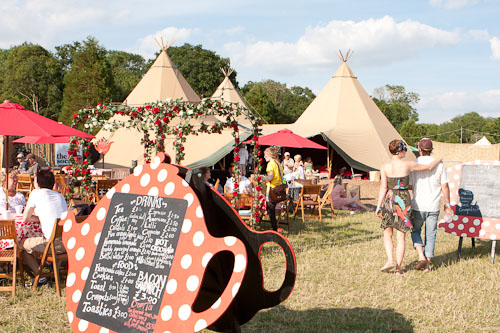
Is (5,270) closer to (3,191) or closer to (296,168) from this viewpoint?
(3,191)

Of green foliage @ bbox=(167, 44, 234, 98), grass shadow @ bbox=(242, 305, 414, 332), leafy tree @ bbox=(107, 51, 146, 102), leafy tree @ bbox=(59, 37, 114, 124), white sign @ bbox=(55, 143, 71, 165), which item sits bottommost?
grass shadow @ bbox=(242, 305, 414, 332)

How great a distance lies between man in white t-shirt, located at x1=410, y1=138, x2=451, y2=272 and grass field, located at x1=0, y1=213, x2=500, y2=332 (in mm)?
420

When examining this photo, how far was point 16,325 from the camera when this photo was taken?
4055mm

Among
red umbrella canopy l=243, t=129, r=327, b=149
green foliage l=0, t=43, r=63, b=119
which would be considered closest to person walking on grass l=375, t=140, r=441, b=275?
red umbrella canopy l=243, t=129, r=327, b=149

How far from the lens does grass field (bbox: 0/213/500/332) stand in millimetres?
4148

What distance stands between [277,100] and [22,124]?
5452cm

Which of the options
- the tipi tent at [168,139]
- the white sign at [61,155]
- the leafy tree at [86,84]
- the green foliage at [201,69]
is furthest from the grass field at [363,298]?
the green foliage at [201,69]

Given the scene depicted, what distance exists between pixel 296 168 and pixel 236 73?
1392 inches

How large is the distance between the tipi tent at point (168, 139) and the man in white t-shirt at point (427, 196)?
35.4 ft

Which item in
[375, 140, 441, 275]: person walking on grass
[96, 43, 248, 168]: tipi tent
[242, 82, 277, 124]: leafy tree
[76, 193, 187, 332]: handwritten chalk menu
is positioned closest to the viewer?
[76, 193, 187, 332]: handwritten chalk menu

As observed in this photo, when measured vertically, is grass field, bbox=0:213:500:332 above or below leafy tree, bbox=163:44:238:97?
below

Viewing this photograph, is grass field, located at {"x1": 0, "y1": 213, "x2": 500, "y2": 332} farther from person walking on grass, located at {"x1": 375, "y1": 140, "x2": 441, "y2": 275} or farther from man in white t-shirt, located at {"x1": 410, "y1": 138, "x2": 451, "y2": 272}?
person walking on grass, located at {"x1": 375, "y1": 140, "x2": 441, "y2": 275}

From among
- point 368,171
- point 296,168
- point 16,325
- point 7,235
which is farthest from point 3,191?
point 368,171

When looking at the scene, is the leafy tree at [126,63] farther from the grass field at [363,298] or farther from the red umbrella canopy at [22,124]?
the grass field at [363,298]
